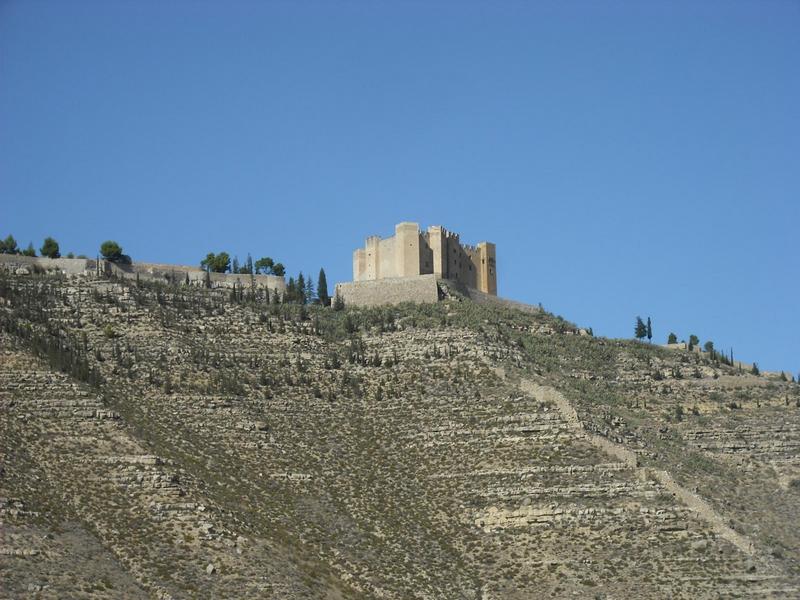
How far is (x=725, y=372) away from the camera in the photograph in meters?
99.7

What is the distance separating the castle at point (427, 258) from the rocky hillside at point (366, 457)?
498cm

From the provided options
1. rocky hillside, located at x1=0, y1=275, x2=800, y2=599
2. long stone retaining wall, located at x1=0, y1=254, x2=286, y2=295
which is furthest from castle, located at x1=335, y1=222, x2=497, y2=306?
long stone retaining wall, located at x1=0, y1=254, x2=286, y2=295

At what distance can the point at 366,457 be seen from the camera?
81.8 m

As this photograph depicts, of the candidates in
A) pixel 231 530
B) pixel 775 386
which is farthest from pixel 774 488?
pixel 231 530

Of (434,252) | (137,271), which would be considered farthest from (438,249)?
(137,271)

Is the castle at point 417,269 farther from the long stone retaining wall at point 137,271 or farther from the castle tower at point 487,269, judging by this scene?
the long stone retaining wall at point 137,271

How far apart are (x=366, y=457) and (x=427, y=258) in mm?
24812

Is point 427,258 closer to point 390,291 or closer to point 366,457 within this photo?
point 390,291

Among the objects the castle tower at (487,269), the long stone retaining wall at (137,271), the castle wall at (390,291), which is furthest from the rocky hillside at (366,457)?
the castle tower at (487,269)

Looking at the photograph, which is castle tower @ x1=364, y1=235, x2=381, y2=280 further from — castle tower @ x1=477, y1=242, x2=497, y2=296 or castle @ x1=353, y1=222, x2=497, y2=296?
castle tower @ x1=477, y1=242, x2=497, y2=296

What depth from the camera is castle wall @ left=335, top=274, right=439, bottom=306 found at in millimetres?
100938

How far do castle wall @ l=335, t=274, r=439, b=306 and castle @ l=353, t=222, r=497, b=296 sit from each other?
5.78 ft

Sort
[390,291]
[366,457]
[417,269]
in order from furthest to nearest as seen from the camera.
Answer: [417,269] → [390,291] → [366,457]

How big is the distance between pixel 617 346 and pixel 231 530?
Result: 36.0 m
